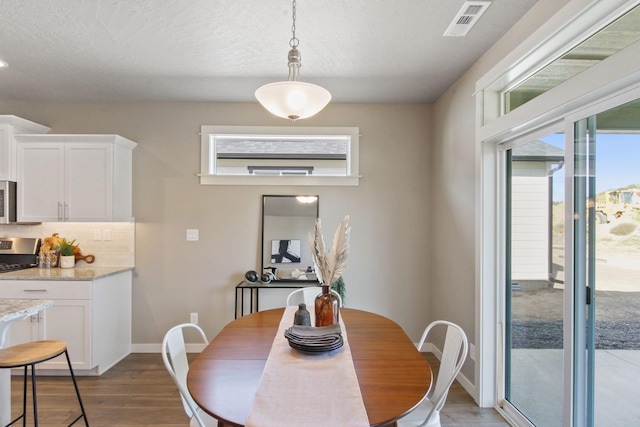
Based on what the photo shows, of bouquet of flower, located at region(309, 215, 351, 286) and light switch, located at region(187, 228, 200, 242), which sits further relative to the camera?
light switch, located at region(187, 228, 200, 242)

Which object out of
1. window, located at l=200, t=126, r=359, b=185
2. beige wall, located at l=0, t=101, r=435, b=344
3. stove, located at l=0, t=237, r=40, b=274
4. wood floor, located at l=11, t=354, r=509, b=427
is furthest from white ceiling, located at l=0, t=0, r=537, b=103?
wood floor, located at l=11, t=354, r=509, b=427

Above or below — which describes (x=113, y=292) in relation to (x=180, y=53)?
below

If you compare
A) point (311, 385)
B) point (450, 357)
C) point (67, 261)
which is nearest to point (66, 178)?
point (67, 261)

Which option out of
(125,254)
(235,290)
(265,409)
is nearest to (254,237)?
(235,290)

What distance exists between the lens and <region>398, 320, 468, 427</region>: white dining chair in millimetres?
1511

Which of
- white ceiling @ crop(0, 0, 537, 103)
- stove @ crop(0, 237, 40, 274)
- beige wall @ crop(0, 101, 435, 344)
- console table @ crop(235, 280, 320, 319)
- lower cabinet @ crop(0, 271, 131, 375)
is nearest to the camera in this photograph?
white ceiling @ crop(0, 0, 537, 103)

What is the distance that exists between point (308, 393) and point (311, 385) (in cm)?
6

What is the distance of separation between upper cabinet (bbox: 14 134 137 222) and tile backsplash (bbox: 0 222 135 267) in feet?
0.97

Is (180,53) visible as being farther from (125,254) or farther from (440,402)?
(440,402)

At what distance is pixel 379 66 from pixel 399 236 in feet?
5.72

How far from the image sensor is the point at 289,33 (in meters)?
2.19

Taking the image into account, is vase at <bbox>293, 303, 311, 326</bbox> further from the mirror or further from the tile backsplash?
the tile backsplash

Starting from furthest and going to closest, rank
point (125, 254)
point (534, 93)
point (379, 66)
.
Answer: point (125, 254) → point (379, 66) → point (534, 93)

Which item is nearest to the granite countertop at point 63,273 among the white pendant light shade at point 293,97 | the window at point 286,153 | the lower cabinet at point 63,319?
the lower cabinet at point 63,319
